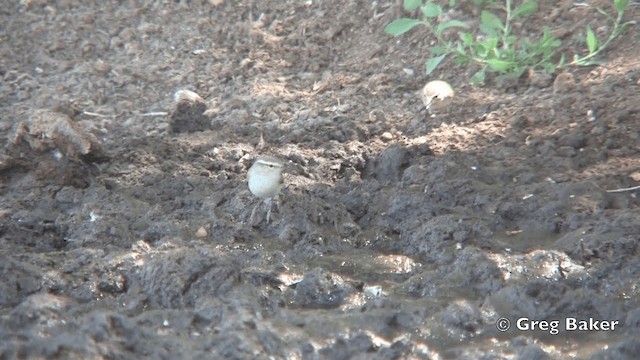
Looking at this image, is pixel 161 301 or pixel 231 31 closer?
pixel 161 301

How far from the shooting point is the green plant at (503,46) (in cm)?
637

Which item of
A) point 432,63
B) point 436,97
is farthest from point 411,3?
point 436,97

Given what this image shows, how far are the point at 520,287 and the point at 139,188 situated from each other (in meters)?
2.35

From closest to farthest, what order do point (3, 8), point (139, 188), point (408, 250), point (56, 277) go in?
point (56, 277) < point (408, 250) < point (139, 188) < point (3, 8)

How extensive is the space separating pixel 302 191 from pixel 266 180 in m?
0.34

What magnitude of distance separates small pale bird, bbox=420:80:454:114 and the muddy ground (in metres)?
0.08

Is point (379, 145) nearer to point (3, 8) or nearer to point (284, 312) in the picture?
point (284, 312)

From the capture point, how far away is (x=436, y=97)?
6363 millimetres

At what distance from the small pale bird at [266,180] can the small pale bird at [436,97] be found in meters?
1.42

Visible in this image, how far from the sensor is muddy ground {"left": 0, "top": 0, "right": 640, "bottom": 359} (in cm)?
410

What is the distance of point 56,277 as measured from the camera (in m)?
4.48

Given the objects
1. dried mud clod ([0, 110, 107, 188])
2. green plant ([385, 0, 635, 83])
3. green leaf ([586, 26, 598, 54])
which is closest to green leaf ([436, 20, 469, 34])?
green plant ([385, 0, 635, 83])

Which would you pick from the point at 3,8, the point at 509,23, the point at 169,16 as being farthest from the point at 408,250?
the point at 3,8

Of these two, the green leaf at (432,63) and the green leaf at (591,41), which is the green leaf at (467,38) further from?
the green leaf at (591,41)
